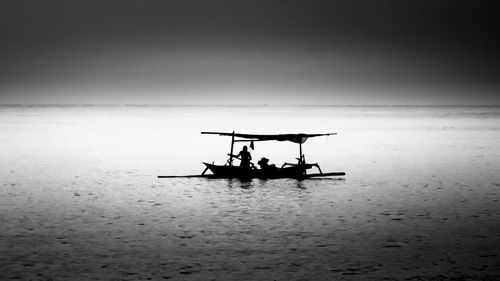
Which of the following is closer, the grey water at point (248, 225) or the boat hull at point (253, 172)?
the grey water at point (248, 225)

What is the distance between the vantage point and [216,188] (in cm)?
2666

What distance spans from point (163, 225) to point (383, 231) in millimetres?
6389

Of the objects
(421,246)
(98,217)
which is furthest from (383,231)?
(98,217)

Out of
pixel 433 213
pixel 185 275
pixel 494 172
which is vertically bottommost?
pixel 185 275

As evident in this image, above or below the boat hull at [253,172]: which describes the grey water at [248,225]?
below

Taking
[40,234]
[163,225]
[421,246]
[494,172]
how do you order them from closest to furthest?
[421,246], [40,234], [163,225], [494,172]

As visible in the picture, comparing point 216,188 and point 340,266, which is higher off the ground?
point 216,188

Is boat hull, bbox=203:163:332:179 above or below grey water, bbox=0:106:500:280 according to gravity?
above

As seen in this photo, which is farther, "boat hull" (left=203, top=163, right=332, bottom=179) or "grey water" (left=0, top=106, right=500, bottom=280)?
"boat hull" (left=203, top=163, right=332, bottom=179)

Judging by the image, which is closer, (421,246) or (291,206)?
(421,246)

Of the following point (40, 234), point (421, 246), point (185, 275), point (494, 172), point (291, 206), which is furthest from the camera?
point (494, 172)

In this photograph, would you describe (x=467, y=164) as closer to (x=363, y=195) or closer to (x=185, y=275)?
(x=363, y=195)

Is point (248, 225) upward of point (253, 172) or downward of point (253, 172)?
downward

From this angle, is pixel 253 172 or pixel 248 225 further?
pixel 253 172
